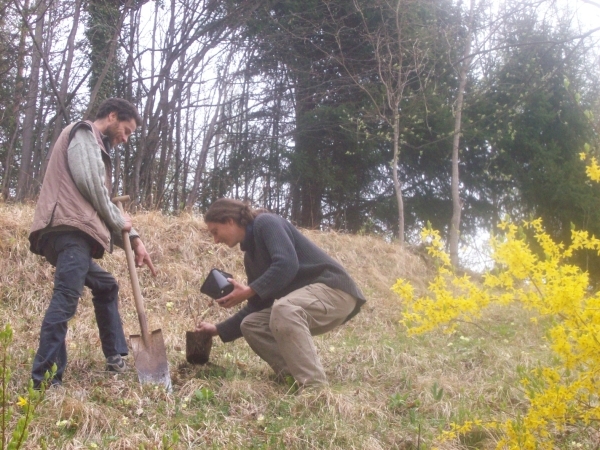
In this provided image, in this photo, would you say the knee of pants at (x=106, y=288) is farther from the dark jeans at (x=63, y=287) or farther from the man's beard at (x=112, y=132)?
the man's beard at (x=112, y=132)

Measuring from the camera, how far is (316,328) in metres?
4.01

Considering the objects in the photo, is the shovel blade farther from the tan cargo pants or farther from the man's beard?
the man's beard

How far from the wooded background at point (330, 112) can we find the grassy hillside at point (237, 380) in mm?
3541

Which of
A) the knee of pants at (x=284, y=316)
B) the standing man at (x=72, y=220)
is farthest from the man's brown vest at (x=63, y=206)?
the knee of pants at (x=284, y=316)

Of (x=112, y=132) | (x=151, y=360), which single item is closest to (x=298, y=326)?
(x=151, y=360)

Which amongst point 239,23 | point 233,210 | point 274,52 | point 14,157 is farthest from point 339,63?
point 233,210

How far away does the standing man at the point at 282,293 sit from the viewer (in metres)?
3.81

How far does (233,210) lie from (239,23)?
836 cm

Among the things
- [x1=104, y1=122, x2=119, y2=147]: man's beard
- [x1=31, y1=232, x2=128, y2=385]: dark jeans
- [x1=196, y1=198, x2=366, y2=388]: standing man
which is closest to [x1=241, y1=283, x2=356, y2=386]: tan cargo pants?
[x1=196, y1=198, x2=366, y2=388]: standing man

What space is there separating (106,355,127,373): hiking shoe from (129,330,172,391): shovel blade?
244 mm

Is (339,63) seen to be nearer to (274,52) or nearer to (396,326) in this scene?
(274,52)

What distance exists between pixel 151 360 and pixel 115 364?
316 mm

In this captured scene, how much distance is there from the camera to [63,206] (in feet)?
12.0

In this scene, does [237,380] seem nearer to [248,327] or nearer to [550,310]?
[248,327]
